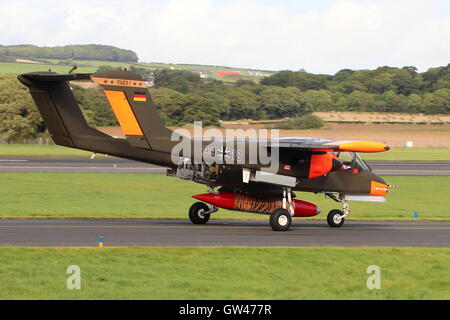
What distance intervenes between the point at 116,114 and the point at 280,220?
586 cm

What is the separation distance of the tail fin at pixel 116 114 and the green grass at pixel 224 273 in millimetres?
5556

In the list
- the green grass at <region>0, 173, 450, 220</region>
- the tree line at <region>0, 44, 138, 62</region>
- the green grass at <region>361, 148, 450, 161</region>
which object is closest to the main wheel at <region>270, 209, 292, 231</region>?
the green grass at <region>0, 173, 450, 220</region>

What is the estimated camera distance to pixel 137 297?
13273 mm

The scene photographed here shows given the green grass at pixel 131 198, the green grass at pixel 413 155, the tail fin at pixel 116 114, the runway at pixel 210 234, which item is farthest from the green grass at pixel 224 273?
the green grass at pixel 413 155

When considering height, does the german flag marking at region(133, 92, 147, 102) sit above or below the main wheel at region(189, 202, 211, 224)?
above

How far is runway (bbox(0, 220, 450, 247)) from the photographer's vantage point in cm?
1950

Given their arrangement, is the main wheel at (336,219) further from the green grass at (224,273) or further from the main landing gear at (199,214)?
the green grass at (224,273)

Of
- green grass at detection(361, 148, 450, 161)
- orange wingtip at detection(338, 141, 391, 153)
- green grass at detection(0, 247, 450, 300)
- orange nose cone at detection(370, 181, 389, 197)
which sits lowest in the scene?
green grass at detection(0, 247, 450, 300)

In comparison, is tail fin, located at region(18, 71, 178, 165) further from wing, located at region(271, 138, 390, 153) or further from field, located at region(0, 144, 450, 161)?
field, located at region(0, 144, 450, 161)

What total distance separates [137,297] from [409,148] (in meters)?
77.6

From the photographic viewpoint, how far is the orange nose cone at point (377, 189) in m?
25.0

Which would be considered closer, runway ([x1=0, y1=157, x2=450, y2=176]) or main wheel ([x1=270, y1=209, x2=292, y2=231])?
main wheel ([x1=270, y1=209, x2=292, y2=231])

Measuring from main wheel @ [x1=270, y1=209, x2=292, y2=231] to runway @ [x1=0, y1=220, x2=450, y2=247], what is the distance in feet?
0.77
